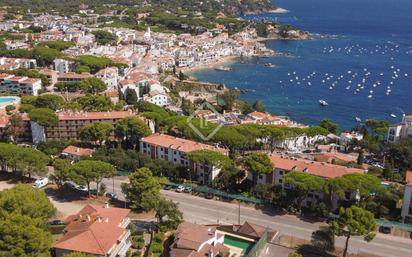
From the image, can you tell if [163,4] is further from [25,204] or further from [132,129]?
[25,204]

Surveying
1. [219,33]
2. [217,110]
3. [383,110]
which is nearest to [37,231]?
[217,110]

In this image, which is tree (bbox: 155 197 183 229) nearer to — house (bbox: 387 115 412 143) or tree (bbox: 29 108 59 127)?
tree (bbox: 29 108 59 127)

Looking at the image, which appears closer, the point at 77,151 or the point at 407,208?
the point at 407,208

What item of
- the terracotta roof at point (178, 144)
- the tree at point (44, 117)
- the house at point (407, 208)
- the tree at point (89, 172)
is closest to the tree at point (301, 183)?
the house at point (407, 208)

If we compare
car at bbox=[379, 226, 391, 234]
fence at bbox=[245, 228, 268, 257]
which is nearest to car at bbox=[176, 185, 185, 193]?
fence at bbox=[245, 228, 268, 257]

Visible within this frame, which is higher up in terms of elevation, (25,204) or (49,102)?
(25,204)

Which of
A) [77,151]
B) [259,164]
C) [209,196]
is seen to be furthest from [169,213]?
[77,151]
